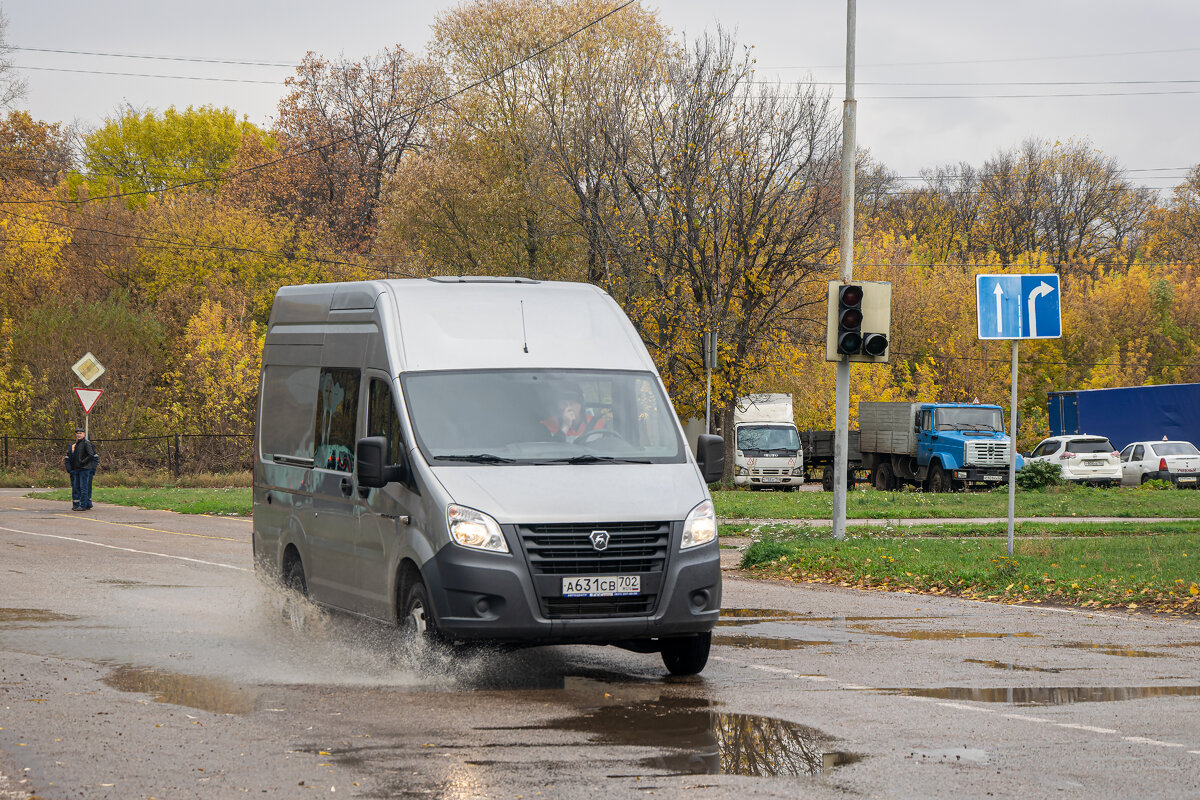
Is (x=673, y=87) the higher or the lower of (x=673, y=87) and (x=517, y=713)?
the higher

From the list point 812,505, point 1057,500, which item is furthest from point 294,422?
point 1057,500

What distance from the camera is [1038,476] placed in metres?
36.4

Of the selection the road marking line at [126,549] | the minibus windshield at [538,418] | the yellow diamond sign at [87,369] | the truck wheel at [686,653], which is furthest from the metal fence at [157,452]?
the truck wheel at [686,653]

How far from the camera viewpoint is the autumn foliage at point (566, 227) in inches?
1527

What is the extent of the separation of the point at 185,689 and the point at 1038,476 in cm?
3074

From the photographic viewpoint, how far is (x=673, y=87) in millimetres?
38094

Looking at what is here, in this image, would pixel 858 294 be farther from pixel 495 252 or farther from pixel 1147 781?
pixel 495 252

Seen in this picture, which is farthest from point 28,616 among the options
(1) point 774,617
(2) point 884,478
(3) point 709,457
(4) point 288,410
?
(2) point 884,478

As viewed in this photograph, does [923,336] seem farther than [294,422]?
Yes

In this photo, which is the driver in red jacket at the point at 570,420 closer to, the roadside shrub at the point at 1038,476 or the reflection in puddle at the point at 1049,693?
the reflection in puddle at the point at 1049,693

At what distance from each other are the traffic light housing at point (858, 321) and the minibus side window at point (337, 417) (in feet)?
26.7

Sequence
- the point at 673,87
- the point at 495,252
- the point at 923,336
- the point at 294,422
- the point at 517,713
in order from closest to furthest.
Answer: the point at 517,713, the point at 294,422, the point at 673,87, the point at 495,252, the point at 923,336

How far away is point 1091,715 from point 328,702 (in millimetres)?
4244

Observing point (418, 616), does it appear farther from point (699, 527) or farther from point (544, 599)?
point (699, 527)
